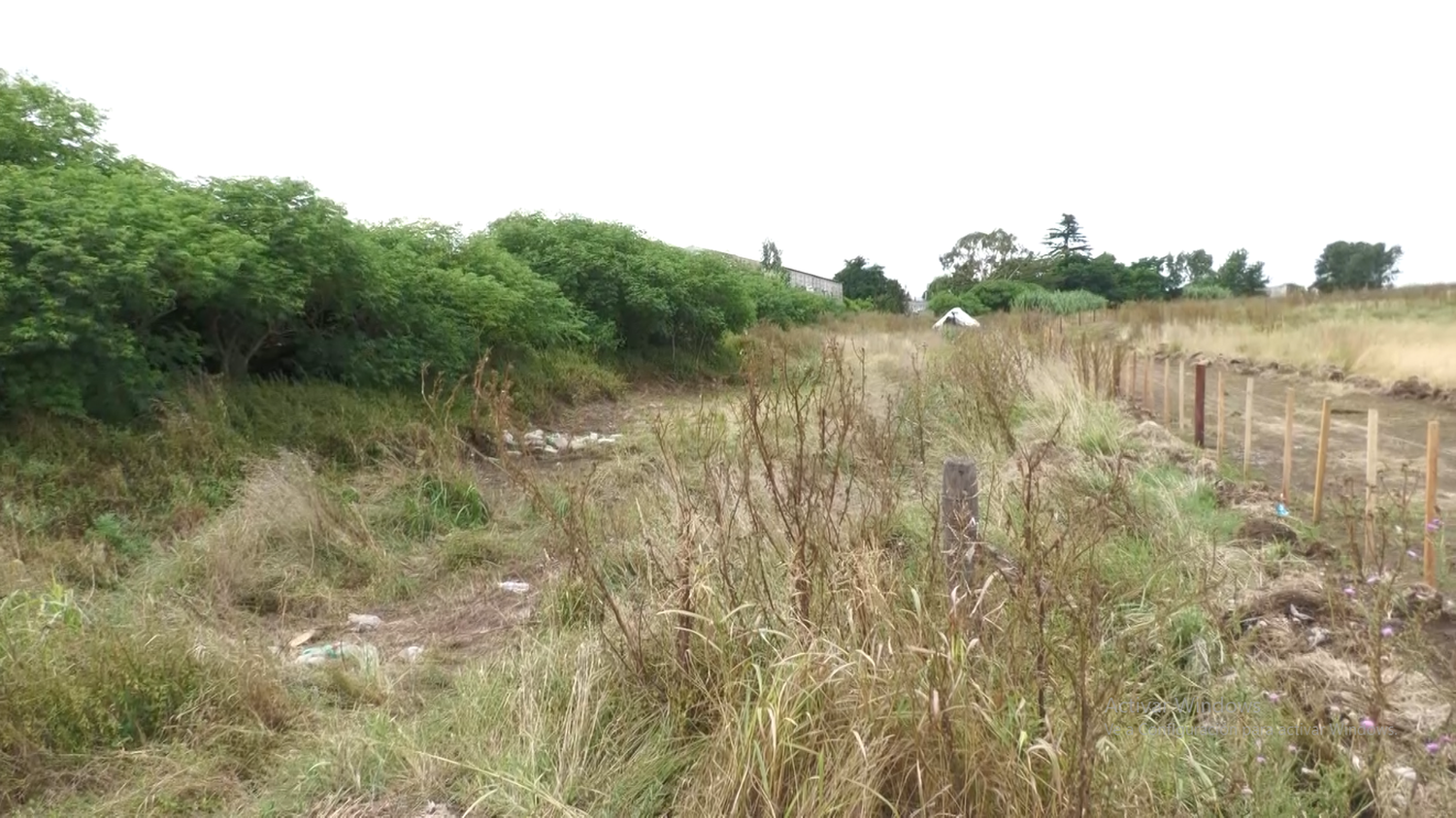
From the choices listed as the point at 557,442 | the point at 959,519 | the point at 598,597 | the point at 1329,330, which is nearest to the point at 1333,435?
the point at 557,442

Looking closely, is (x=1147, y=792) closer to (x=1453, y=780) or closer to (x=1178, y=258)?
(x=1453, y=780)

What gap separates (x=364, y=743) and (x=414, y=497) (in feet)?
12.3

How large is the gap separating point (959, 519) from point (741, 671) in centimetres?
75

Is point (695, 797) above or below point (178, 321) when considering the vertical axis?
below

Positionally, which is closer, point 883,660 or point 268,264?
point 883,660

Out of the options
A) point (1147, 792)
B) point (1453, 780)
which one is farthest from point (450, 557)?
point (1453, 780)

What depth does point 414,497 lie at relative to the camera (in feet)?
20.0

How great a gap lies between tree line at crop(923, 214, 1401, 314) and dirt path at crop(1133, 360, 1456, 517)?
104 ft

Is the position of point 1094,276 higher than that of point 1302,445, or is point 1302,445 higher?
point 1094,276

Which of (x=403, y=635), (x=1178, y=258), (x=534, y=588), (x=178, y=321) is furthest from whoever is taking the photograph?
(x=1178, y=258)

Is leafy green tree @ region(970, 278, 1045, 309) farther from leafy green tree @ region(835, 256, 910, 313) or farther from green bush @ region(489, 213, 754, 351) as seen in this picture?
green bush @ region(489, 213, 754, 351)

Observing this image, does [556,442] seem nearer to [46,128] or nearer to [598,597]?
[46,128]

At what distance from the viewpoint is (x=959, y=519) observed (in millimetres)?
2477

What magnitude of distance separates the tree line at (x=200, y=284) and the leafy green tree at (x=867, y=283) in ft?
162
